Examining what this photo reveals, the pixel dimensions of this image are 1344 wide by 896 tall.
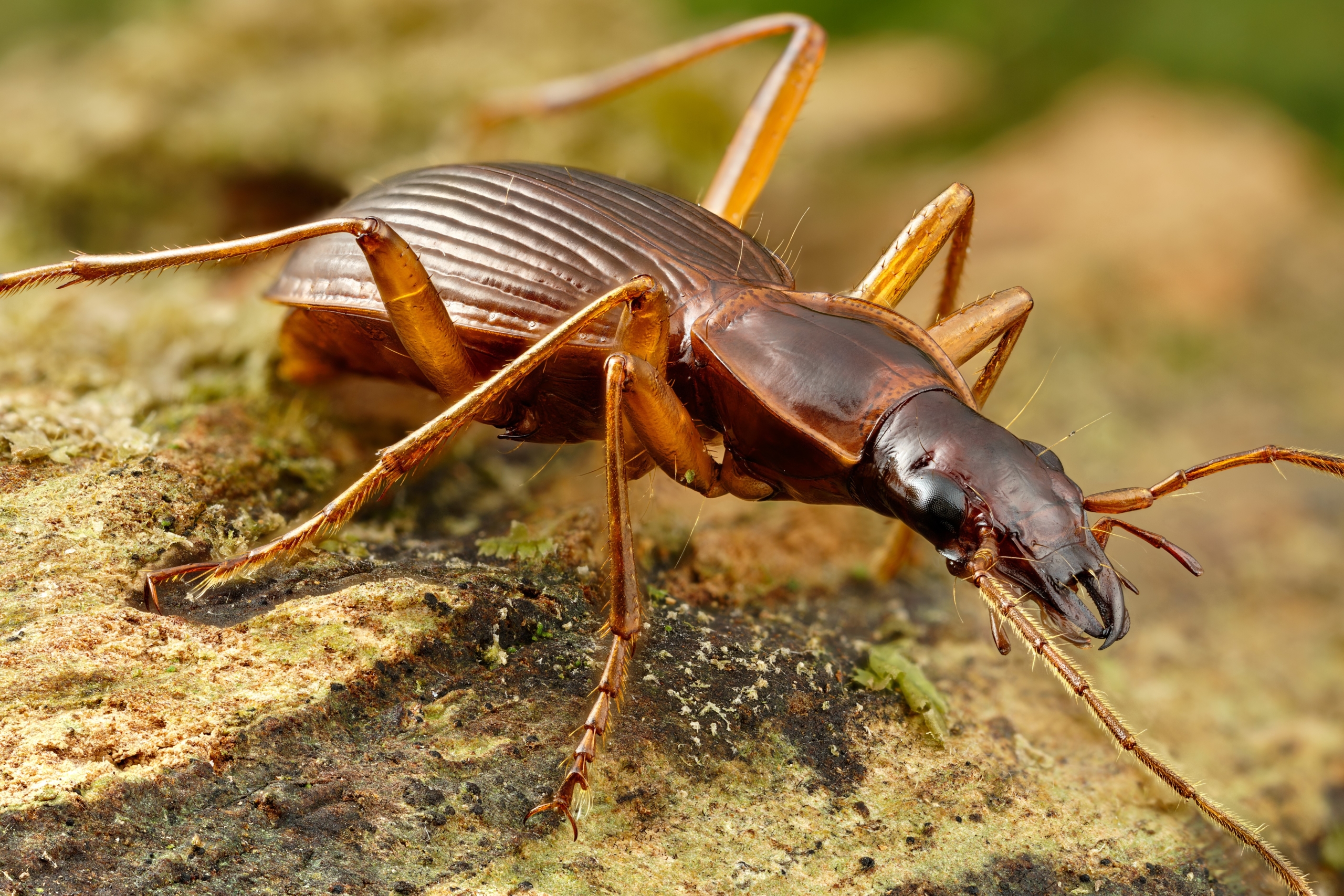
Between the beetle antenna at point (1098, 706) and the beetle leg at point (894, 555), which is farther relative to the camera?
the beetle leg at point (894, 555)

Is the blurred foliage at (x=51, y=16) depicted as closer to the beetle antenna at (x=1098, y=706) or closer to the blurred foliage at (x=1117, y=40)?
the blurred foliage at (x=1117, y=40)

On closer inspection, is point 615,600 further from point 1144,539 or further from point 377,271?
point 1144,539

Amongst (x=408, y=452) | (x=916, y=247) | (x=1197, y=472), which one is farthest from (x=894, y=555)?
(x=408, y=452)

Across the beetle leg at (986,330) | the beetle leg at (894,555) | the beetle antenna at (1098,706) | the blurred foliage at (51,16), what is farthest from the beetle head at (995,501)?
the blurred foliage at (51,16)

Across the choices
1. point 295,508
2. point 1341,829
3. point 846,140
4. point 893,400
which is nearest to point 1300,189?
point 846,140

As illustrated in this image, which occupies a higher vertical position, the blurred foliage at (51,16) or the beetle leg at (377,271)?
the blurred foliage at (51,16)

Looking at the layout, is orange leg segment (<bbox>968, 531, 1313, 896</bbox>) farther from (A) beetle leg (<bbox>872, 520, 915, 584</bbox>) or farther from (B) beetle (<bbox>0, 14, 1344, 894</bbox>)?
(A) beetle leg (<bbox>872, 520, 915, 584</bbox>)

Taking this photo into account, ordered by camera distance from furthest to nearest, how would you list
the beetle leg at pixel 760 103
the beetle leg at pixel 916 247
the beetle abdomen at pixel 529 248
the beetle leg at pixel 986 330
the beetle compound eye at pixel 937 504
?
the beetle leg at pixel 760 103 < the beetle leg at pixel 916 247 < the beetle leg at pixel 986 330 < the beetle abdomen at pixel 529 248 < the beetle compound eye at pixel 937 504

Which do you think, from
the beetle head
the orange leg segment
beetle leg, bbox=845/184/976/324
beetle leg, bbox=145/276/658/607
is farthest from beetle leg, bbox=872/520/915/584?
beetle leg, bbox=145/276/658/607
